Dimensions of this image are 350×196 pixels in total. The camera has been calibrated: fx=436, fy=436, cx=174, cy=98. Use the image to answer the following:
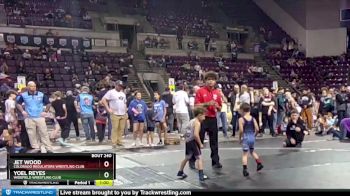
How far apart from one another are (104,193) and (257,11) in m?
2.22

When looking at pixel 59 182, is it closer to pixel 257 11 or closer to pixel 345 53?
pixel 257 11

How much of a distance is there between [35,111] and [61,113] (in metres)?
0.50

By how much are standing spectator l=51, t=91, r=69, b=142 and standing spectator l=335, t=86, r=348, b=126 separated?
9.56 ft

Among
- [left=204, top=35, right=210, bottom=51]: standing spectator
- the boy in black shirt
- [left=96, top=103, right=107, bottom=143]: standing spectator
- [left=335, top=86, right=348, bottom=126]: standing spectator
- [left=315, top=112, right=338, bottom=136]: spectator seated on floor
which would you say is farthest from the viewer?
[left=315, top=112, right=338, bottom=136]: spectator seated on floor

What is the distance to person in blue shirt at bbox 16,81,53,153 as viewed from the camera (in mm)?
3488

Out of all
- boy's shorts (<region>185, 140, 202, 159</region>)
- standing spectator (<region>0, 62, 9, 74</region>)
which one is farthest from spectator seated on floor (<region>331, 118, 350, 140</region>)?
standing spectator (<region>0, 62, 9, 74</region>)

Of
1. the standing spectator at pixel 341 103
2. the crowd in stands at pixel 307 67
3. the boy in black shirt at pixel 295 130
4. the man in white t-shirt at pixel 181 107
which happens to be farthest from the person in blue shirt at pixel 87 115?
the standing spectator at pixel 341 103

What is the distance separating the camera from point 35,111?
12.1ft

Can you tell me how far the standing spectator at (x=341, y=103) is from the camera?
5.10 metres

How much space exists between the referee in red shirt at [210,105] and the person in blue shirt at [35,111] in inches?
48.9

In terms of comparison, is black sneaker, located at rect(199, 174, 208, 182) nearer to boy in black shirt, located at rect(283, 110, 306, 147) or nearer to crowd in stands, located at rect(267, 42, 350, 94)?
crowd in stands, located at rect(267, 42, 350, 94)

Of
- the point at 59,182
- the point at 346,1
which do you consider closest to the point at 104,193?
the point at 59,182

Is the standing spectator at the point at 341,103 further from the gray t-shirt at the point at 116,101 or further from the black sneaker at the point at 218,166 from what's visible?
the gray t-shirt at the point at 116,101
